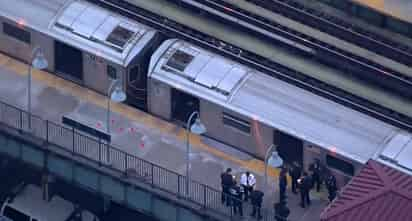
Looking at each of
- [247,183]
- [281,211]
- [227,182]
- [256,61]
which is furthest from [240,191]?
[256,61]

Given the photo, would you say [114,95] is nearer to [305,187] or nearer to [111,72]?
[111,72]

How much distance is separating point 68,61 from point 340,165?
16.5 meters

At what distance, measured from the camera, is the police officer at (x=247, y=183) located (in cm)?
10694

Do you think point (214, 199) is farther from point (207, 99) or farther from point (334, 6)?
point (334, 6)

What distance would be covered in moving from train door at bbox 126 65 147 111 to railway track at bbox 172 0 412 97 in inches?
236

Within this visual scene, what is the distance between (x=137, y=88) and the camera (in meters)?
116

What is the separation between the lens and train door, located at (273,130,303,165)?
4338 inches

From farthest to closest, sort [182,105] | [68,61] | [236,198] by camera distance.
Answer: [68,61], [182,105], [236,198]

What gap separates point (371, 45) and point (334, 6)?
174 inches

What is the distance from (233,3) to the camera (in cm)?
12006

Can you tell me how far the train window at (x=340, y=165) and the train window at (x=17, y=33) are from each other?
18.2 m

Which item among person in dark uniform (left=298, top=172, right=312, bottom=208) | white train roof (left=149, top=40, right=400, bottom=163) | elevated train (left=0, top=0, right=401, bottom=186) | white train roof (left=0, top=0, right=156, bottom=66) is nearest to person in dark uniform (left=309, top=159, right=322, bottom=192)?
person in dark uniform (left=298, top=172, right=312, bottom=208)

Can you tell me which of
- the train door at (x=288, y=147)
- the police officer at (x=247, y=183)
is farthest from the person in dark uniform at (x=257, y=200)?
the train door at (x=288, y=147)

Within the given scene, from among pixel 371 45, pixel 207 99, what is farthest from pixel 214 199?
pixel 371 45
